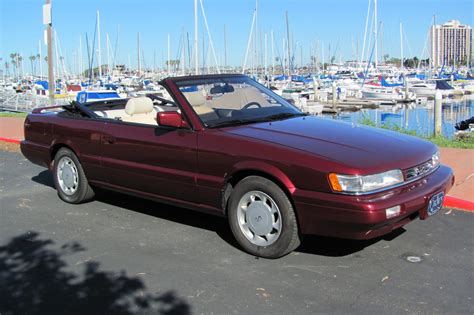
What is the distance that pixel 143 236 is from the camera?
5.37 metres

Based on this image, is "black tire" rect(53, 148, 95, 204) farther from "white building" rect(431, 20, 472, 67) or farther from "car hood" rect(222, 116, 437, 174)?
"white building" rect(431, 20, 472, 67)

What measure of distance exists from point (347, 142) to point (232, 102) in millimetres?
1511

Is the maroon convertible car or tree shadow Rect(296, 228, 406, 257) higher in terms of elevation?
the maroon convertible car

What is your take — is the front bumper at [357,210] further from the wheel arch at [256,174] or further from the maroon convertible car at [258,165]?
the wheel arch at [256,174]

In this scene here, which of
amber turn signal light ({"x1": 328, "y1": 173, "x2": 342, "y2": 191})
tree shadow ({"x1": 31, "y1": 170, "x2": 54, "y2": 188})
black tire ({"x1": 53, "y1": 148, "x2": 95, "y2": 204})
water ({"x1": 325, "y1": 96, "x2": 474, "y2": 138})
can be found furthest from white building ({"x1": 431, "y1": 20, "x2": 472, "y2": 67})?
amber turn signal light ({"x1": 328, "y1": 173, "x2": 342, "y2": 191})

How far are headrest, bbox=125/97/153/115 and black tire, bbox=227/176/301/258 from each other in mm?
2044

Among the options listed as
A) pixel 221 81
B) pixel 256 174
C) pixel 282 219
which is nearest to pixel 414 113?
pixel 221 81

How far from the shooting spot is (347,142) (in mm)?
4625

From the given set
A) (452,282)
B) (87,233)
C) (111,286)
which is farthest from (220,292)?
(87,233)

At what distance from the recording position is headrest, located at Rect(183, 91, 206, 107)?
17.6 ft

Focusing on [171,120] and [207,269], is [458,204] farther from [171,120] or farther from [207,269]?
[171,120]

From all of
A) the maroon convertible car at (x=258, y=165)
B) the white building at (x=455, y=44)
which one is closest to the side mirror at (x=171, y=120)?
the maroon convertible car at (x=258, y=165)

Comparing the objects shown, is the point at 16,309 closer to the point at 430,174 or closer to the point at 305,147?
the point at 305,147

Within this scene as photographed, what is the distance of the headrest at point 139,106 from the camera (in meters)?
6.18
